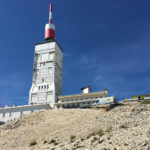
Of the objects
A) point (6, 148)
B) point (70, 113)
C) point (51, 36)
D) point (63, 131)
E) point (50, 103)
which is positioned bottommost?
point (6, 148)

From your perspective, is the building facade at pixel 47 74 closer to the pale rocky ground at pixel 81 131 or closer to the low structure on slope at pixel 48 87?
the low structure on slope at pixel 48 87

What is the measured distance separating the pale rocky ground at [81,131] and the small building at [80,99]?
754 inches

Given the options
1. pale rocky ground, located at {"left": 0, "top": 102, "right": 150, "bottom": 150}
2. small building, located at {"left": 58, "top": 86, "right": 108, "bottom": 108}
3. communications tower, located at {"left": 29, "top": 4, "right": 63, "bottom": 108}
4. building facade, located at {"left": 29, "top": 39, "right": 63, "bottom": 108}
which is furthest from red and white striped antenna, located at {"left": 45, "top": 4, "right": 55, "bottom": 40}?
pale rocky ground, located at {"left": 0, "top": 102, "right": 150, "bottom": 150}

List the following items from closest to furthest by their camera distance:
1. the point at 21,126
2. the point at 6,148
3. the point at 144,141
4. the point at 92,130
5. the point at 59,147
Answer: the point at 144,141, the point at 59,147, the point at 92,130, the point at 6,148, the point at 21,126

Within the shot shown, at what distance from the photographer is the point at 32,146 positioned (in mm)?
36688

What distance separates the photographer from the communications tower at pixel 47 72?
83.9 m

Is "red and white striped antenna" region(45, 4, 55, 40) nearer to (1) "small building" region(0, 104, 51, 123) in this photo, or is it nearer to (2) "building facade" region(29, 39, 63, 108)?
(2) "building facade" region(29, 39, 63, 108)

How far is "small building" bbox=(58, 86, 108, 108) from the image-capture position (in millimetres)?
75000

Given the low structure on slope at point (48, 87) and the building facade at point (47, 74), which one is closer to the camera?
the low structure on slope at point (48, 87)

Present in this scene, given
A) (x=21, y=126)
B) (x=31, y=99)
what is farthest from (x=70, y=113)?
(x=31, y=99)

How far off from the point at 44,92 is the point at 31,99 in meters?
6.13

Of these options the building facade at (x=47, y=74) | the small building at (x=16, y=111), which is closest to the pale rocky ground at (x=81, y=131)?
the small building at (x=16, y=111)

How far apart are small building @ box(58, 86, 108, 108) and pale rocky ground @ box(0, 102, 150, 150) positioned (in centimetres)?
1916

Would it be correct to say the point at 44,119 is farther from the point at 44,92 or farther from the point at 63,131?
the point at 44,92
